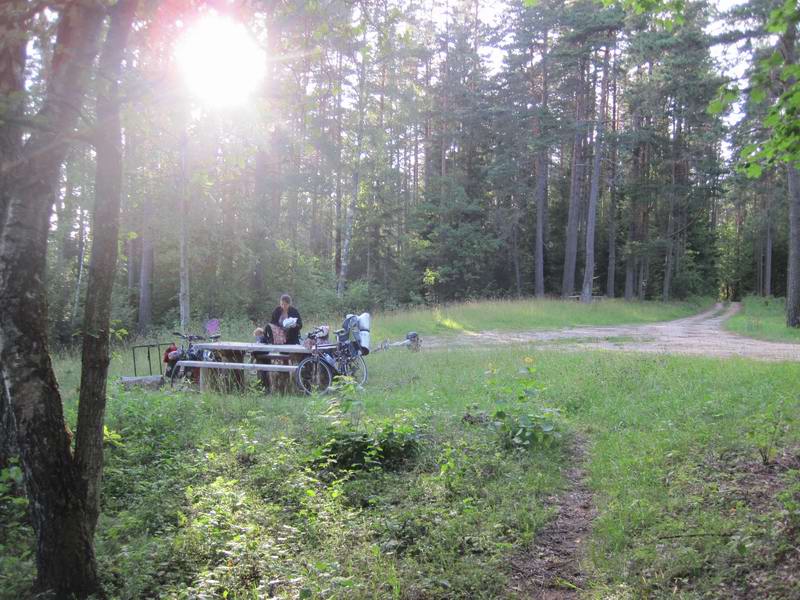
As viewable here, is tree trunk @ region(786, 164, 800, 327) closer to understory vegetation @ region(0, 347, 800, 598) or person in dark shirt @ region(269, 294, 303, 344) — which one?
understory vegetation @ region(0, 347, 800, 598)

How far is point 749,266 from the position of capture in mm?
58094

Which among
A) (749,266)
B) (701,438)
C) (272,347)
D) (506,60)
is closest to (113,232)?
(701,438)

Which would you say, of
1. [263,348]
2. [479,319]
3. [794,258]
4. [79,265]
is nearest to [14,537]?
[263,348]

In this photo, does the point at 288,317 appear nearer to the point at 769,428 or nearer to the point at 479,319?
A: the point at 769,428

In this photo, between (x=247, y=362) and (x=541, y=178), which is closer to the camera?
(x=247, y=362)

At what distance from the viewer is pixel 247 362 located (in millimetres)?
10227

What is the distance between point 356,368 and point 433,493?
567cm

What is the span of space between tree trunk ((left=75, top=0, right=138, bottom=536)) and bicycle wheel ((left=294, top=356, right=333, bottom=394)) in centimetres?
621

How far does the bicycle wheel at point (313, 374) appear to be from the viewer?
31.4ft

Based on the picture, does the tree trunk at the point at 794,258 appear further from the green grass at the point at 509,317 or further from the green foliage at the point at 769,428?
the green foliage at the point at 769,428

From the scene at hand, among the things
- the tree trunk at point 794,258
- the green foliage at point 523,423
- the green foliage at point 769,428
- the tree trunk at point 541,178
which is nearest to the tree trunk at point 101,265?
the green foliage at point 523,423

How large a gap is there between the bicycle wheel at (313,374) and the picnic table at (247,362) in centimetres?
14

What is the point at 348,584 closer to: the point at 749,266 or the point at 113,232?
the point at 113,232

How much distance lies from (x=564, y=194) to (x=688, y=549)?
4335cm
